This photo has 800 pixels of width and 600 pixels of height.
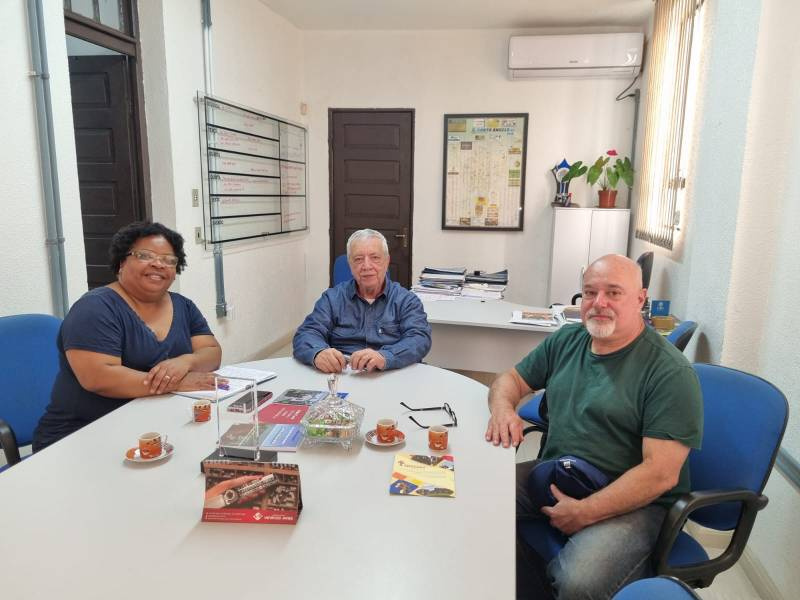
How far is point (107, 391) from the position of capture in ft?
5.72

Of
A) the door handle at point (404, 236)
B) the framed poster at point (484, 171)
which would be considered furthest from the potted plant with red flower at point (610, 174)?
the door handle at point (404, 236)

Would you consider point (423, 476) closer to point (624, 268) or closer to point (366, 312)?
point (624, 268)

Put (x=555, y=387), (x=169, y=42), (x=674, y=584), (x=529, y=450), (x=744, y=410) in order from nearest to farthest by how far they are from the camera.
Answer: (x=674, y=584), (x=744, y=410), (x=555, y=387), (x=529, y=450), (x=169, y=42)

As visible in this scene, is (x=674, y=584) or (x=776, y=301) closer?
(x=674, y=584)

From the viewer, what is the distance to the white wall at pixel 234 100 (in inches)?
133

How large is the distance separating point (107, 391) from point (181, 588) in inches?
38.2

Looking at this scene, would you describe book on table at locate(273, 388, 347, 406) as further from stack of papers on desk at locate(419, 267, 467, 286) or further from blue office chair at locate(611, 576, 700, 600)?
stack of papers on desk at locate(419, 267, 467, 286)

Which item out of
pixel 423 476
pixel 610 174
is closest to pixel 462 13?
pixel 610 174

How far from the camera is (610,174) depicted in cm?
455

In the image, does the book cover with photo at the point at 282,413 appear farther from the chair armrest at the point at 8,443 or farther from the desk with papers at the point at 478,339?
the desk with papers at the point at 478,339

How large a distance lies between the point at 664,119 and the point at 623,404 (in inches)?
112

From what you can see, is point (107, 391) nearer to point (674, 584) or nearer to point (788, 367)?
point (674, 584)

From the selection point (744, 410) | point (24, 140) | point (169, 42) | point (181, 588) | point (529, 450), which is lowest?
point (529, 450)

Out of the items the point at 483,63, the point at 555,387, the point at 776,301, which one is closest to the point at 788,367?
the point at 776,301
